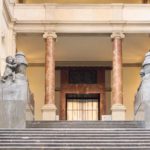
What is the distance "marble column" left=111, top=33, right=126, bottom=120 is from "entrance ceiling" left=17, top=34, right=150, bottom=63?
0.75 m

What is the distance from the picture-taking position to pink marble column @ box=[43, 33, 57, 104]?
23219 mm

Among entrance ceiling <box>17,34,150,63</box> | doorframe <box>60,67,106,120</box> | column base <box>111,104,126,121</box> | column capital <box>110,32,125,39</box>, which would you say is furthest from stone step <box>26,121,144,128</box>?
doorframe <box>60,67,106,120</box>

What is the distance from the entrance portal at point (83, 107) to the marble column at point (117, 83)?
4708 millimetres

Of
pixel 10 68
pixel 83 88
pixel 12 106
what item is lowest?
pixel 12 106

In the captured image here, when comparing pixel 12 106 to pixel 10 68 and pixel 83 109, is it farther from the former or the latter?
pixel 83 109

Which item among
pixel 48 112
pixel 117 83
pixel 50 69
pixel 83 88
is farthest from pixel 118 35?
pixel 83 88

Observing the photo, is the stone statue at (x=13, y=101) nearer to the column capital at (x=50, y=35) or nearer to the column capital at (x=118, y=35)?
the column capital at (x=50, y=35)

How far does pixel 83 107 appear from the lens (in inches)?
1112

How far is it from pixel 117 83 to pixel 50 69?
264 centimetres

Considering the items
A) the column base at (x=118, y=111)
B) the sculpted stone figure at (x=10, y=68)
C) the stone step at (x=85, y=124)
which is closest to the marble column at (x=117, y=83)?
the column base at (x=118, y=111)

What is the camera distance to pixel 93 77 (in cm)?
2869

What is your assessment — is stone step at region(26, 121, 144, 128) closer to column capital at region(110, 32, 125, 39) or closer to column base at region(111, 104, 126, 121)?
column base at region(111, 104, 126, 121)

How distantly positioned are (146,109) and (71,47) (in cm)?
1069

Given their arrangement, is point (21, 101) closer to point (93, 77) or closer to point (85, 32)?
point (85, 32)
